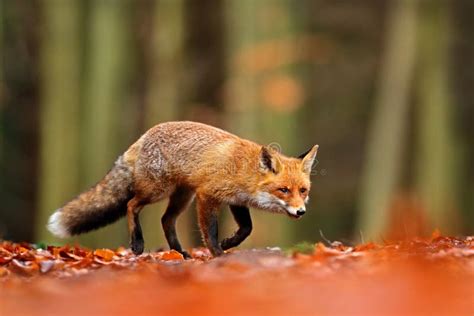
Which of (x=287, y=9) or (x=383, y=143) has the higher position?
(x=287, y=9)

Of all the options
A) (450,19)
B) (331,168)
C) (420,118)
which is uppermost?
(450,19)

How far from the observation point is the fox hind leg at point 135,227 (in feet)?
37.8

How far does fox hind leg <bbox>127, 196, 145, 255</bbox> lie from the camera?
11516 mm

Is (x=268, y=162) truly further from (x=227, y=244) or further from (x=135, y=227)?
(x=135, y=227)

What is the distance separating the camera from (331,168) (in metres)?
32.3

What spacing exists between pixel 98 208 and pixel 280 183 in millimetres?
2169

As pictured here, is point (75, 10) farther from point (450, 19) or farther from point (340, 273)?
point (340, 273)

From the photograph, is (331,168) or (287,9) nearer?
(287,9)

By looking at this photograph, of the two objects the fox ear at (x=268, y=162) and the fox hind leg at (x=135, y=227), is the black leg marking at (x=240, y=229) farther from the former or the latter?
the fox hind leg at (x=135, y=227)

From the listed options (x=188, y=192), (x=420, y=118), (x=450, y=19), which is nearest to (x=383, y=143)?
(x=420, y=118)

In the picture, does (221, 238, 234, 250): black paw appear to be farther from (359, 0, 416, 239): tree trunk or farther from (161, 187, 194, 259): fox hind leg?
(359, 0, 416, 239): tree trunk

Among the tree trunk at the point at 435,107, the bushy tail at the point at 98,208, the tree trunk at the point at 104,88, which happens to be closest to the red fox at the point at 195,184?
the bushy tail at the point at 98,208

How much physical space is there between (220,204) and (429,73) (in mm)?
13018

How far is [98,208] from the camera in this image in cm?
1192
